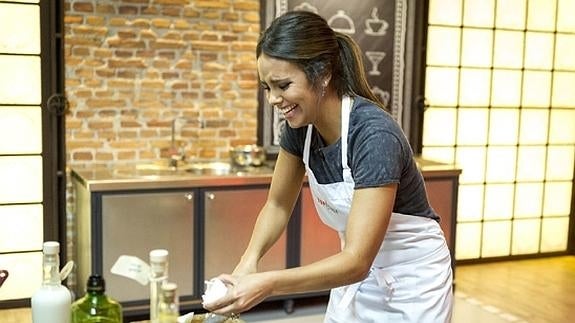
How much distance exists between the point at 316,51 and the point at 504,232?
3.90 m

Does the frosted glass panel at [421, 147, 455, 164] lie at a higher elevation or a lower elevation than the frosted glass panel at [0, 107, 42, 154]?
lower

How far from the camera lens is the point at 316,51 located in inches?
60.7

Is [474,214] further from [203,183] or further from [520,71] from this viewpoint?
[203,183]

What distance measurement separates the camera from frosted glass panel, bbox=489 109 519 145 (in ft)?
16.2

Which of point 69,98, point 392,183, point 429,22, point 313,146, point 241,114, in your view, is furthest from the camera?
point 429,22

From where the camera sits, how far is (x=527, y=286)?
4.48m

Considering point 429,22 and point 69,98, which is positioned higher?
point 429,22

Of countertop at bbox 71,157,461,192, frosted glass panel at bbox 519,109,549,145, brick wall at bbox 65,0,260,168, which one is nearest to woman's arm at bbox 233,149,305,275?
countertop at bbox 71,157,461,192

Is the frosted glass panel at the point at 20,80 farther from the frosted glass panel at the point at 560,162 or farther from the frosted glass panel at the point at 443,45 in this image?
the frosted glass panel at the point at 560,162

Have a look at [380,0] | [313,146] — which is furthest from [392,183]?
[380,0]

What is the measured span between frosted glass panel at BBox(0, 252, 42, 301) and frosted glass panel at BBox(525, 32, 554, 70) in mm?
3475

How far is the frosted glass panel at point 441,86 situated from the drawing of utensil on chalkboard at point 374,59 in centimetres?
36

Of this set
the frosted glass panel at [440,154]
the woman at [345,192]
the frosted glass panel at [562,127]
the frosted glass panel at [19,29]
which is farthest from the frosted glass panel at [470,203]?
the woman at [345,192]

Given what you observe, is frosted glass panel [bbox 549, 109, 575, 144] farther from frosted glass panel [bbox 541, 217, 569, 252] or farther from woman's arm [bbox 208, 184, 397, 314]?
woman's arm [bbox 208, 184, 397, 314]
